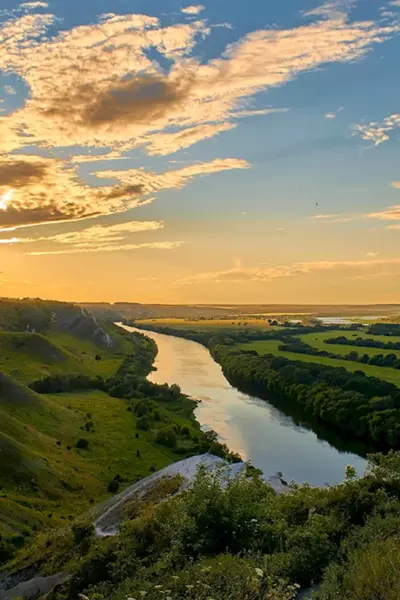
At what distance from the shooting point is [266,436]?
264ft

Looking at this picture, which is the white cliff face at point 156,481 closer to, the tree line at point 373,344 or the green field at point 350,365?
the green field at point 350,365

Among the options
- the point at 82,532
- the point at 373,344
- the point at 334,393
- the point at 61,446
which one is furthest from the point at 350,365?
the point at 82,532

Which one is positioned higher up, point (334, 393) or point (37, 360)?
point (37, 360)

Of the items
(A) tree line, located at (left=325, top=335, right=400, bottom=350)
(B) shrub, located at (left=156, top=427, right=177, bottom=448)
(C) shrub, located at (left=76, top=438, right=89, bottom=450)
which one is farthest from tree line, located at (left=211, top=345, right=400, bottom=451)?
(A) tree line, located at (left=325, top=335, right=400, bottom=350)

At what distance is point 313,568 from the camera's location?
16031mm

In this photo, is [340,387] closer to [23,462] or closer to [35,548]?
[23,462]

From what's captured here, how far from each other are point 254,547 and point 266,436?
211ft

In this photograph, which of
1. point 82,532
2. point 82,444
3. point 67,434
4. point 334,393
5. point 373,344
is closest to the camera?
point 82,532

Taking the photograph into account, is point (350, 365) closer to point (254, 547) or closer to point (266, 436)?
point (266, 436)

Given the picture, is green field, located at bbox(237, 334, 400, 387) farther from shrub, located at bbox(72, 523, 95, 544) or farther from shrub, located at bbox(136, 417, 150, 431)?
shrub, located at bbox(72, 523, 95, 544)

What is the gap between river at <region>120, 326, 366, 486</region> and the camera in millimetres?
64812

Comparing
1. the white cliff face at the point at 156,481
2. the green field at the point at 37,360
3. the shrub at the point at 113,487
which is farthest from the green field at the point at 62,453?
the green field at the point at 37,360

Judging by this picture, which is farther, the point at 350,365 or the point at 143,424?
the point at 350,365

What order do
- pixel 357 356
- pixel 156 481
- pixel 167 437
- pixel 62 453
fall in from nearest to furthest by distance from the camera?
1. pixel 156 481
2. pixel 62 453
3. pixel 167 437
4. pixel 357 356
